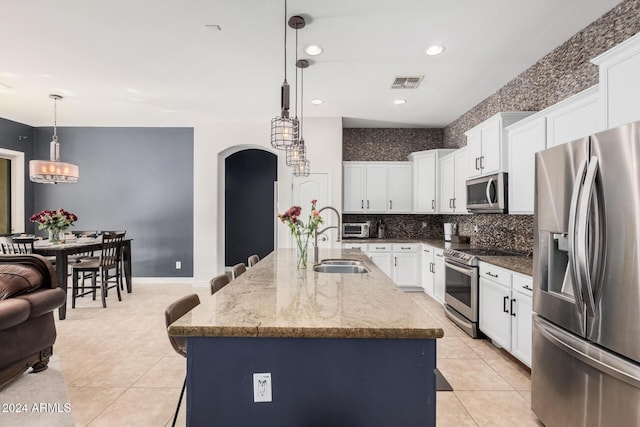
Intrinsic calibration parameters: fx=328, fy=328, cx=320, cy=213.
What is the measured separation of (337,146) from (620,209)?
4.27 metres

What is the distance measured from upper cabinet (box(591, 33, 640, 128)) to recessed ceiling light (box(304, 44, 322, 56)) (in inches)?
84.4

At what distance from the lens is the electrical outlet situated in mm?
1233

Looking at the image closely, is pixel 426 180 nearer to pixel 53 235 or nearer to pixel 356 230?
pixel 356 230

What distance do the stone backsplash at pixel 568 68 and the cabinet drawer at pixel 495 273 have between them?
168 centimetres

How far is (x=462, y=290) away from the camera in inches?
142

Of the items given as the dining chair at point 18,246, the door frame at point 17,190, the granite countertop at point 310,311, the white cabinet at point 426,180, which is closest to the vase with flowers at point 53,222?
the dining chair at point 18,246

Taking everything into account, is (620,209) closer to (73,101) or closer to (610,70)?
(610,70)

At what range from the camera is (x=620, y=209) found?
1.46m

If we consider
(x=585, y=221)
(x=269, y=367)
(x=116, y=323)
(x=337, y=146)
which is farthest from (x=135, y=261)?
(x=585, y=221)

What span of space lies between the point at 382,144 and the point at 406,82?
202cm

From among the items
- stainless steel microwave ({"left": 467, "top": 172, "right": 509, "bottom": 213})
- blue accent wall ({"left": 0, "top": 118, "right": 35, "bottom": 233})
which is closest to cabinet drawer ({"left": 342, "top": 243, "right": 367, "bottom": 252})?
stainless steel microwave ({"left": 467, "top": 172, "right": 509, "bottom": 213})

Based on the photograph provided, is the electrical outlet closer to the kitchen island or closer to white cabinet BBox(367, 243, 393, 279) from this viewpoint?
the kitchen island

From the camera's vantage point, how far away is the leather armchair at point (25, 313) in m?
2.26

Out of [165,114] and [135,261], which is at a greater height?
[165,114]
